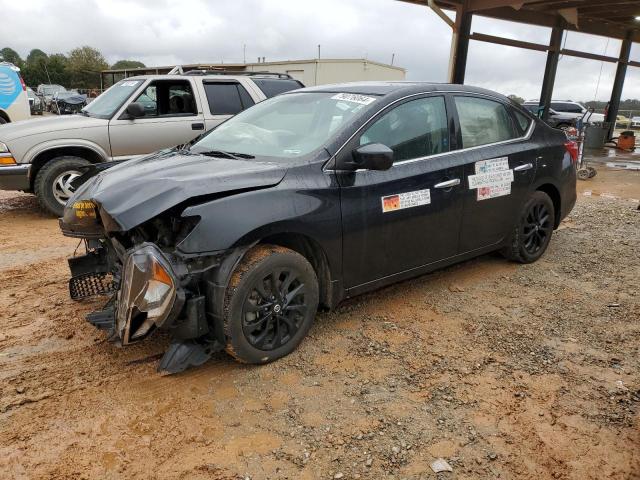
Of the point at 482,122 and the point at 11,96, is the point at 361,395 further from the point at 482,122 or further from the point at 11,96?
the point at 11,96

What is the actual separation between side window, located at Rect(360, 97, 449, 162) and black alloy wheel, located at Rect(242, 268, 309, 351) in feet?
3.57

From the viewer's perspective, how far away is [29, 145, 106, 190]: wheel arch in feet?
20.6

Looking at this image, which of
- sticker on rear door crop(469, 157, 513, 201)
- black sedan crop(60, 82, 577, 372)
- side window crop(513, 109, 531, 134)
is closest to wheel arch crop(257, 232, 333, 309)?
black sedan crop(60, 82, 577, 372)

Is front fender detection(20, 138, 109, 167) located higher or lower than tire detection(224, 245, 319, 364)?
higher

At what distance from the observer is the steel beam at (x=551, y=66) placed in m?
14.0

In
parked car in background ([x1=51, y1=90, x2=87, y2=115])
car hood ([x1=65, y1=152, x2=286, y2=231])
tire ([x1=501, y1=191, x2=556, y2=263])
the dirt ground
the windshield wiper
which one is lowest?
parked car in background ([x1=51, y1=90, x2=87, y2=115])

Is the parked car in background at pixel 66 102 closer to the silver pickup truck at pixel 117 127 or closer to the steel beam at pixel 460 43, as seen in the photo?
the steel beam at pixel 460 43

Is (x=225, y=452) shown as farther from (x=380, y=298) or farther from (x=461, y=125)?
(x=461, y=125)

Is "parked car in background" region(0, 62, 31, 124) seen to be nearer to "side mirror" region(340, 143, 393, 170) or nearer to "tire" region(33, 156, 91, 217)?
"tire" region(33, 156, 91, 217)

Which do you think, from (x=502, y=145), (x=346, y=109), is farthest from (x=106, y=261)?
(x=502, y=145)

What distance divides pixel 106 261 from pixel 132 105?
3477 mm

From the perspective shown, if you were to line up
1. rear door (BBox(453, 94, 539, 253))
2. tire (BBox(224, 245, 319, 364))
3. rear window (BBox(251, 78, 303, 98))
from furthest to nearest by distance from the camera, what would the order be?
rear window (BBox(251, 78, 303, 98)) < rear door (BBox(453, 94, 539, 253)) < tire (BBox(224, 245, 319, 364))

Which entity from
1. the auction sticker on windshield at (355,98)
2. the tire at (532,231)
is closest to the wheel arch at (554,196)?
the tire at (532,231)

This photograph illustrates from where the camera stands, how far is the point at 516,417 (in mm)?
2654
